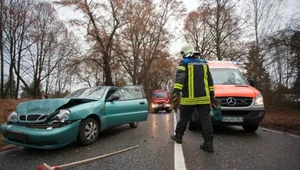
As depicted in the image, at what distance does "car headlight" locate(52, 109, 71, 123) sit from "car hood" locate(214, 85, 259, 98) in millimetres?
3690

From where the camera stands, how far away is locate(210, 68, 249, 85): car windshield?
6.54 metres

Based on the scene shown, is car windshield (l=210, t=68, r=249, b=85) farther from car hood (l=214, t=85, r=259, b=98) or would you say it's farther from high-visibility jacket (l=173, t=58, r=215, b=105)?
high-visibility jacket (l=173, t=58, r=215, b=105)

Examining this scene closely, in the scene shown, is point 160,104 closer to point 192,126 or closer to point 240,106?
point 192,126

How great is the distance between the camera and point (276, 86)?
13047mm

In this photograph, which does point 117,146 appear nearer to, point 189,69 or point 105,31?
point 189,69

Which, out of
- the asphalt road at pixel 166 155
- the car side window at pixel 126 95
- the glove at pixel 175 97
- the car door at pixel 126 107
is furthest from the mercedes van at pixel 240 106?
the car side window at pixel 126 95

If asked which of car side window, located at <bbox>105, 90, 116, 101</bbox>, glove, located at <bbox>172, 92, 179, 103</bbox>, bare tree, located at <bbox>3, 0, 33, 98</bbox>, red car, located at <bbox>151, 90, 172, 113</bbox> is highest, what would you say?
bare tree, located at <bbox>3, 0, 33, 98</bbox>

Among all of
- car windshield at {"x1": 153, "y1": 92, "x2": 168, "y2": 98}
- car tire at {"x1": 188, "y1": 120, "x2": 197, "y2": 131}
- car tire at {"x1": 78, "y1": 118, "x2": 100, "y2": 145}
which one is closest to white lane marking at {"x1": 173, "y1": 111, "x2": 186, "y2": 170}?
car tire at {"x1": 188, "y1": 120, "x2": 197, "y2": 131}

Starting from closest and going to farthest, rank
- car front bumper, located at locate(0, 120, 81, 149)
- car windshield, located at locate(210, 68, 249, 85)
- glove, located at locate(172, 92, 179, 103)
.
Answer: car front bumper, located at locate(0, 120, 81, 149) → glove, located at locate(172, 92, 179, 103) → car windshield, located at locate(210, 68, 249, 85)

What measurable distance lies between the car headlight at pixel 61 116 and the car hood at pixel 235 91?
3.69 m

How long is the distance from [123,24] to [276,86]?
15873 mm

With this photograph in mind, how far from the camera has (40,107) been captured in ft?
14.2

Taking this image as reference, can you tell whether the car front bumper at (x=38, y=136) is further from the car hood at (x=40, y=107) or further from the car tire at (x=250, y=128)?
the car tire at (x=250, y=128)

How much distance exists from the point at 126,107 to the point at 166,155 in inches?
103
